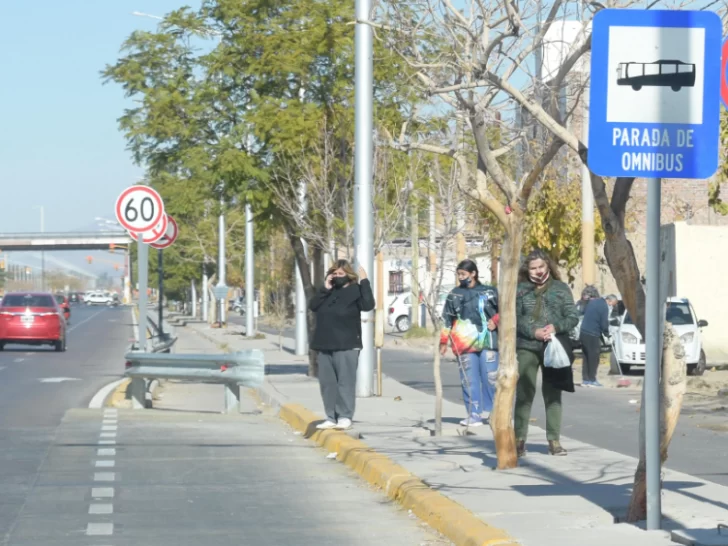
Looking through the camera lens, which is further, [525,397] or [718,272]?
[718,272]

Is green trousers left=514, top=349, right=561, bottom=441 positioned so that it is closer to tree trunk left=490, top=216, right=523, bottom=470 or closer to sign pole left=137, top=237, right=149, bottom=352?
tree trunk left=490, top=216, right=523, bottom=470

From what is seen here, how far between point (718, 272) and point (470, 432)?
18615mm

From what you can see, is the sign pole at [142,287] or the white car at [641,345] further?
the white car at [641,345]

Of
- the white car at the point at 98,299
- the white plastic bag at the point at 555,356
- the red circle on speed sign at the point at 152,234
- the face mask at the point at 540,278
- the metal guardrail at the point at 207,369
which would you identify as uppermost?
the red circle on speed sign at the point at 152,234

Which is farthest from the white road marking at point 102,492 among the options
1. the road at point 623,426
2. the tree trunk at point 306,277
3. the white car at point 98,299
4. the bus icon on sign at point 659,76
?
the white car at point 98,299

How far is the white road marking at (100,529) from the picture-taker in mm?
8805

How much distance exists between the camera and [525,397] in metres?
12.0

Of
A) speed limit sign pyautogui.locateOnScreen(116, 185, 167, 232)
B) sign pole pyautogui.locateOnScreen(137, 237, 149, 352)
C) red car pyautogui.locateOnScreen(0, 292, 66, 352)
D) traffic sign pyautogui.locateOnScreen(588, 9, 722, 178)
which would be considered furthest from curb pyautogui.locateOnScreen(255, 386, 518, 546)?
red car pyautogui.locateOnScreen(0, 292, 66, 352)

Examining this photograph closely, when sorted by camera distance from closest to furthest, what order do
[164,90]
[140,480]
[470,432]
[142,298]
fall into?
[140,480] < [470,432] < [142,298] < [164,90]

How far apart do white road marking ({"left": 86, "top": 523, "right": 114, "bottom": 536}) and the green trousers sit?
415 centimetres

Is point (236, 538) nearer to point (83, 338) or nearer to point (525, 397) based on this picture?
point (525, 397)

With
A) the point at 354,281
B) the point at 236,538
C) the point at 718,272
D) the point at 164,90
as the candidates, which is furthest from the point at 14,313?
the point at 236,538

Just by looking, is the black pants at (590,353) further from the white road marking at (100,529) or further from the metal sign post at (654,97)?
the metal sign post at (654,97)

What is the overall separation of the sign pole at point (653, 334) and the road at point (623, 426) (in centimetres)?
363
